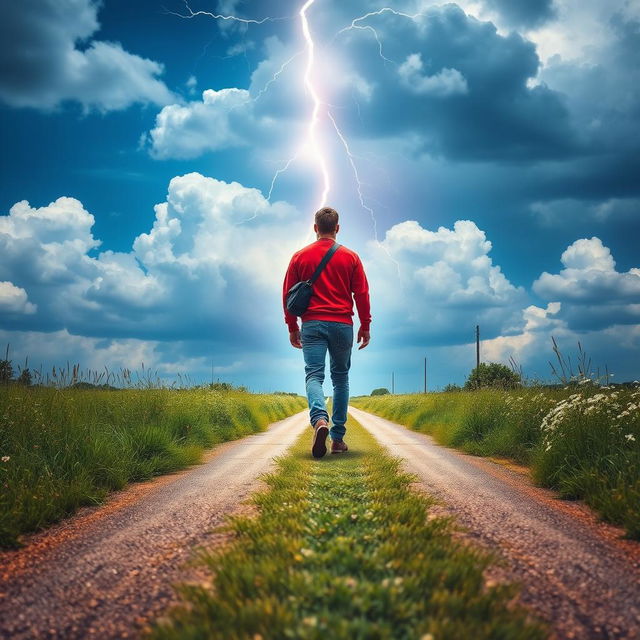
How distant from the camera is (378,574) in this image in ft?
7.43

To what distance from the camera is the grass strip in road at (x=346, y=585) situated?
1.82 meters

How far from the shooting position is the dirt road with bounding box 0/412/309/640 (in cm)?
212

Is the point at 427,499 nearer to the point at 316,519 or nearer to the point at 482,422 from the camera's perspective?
the point at 316,519

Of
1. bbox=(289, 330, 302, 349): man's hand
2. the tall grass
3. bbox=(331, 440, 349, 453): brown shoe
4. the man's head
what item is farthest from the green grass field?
the tall grass

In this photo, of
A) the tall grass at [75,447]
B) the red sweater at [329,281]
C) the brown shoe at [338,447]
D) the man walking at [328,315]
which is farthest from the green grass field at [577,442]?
the tall grass at [75,447]

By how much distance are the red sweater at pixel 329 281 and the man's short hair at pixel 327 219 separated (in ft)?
0.52

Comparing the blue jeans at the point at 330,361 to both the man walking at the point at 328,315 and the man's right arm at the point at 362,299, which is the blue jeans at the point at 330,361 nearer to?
the man walking at the point at 328,315

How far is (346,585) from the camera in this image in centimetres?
209

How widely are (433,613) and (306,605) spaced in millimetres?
497

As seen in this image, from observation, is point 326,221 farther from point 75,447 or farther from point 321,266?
point 75,447

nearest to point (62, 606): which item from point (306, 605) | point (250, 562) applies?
point (250, 562)

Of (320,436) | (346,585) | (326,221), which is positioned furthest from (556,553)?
(326,221)

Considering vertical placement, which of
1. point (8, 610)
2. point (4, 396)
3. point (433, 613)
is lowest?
point (8, 610)

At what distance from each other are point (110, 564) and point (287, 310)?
4.34 m
